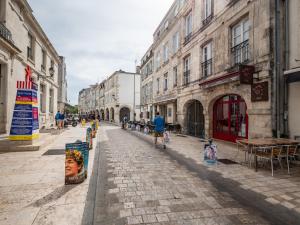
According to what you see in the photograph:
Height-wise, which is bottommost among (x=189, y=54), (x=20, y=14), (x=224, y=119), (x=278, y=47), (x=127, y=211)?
(x=127, y=211)

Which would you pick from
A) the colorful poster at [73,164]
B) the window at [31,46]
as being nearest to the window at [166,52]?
the window at [31,46]

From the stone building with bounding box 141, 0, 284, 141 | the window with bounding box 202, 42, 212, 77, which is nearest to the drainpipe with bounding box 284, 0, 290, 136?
the stone building with bounding box 141, 0, 284, 141

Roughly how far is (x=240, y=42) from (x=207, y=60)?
273 cm

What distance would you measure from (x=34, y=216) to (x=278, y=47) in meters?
8.47

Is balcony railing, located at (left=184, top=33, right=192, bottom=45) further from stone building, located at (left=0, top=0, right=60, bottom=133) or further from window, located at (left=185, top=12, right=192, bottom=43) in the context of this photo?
stone building, located at (left=0, top=0, right=60, bottom=133)

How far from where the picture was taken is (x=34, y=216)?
300 centimetres

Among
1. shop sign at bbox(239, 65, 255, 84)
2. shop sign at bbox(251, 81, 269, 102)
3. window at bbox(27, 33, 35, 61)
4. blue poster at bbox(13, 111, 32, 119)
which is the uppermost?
window at bbox(27, 33, 35, 61)

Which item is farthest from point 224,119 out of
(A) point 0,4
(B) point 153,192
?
(A) point 0,4

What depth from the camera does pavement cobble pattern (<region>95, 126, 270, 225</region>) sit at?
3022mm

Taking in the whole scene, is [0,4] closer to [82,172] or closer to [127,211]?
[82,172]

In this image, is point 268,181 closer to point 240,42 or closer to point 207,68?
point 240,42

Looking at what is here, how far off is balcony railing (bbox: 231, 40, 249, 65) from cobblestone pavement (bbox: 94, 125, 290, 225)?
6041 mm

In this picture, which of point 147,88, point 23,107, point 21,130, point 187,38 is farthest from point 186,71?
point 147,88

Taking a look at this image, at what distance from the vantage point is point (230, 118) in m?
10.5
